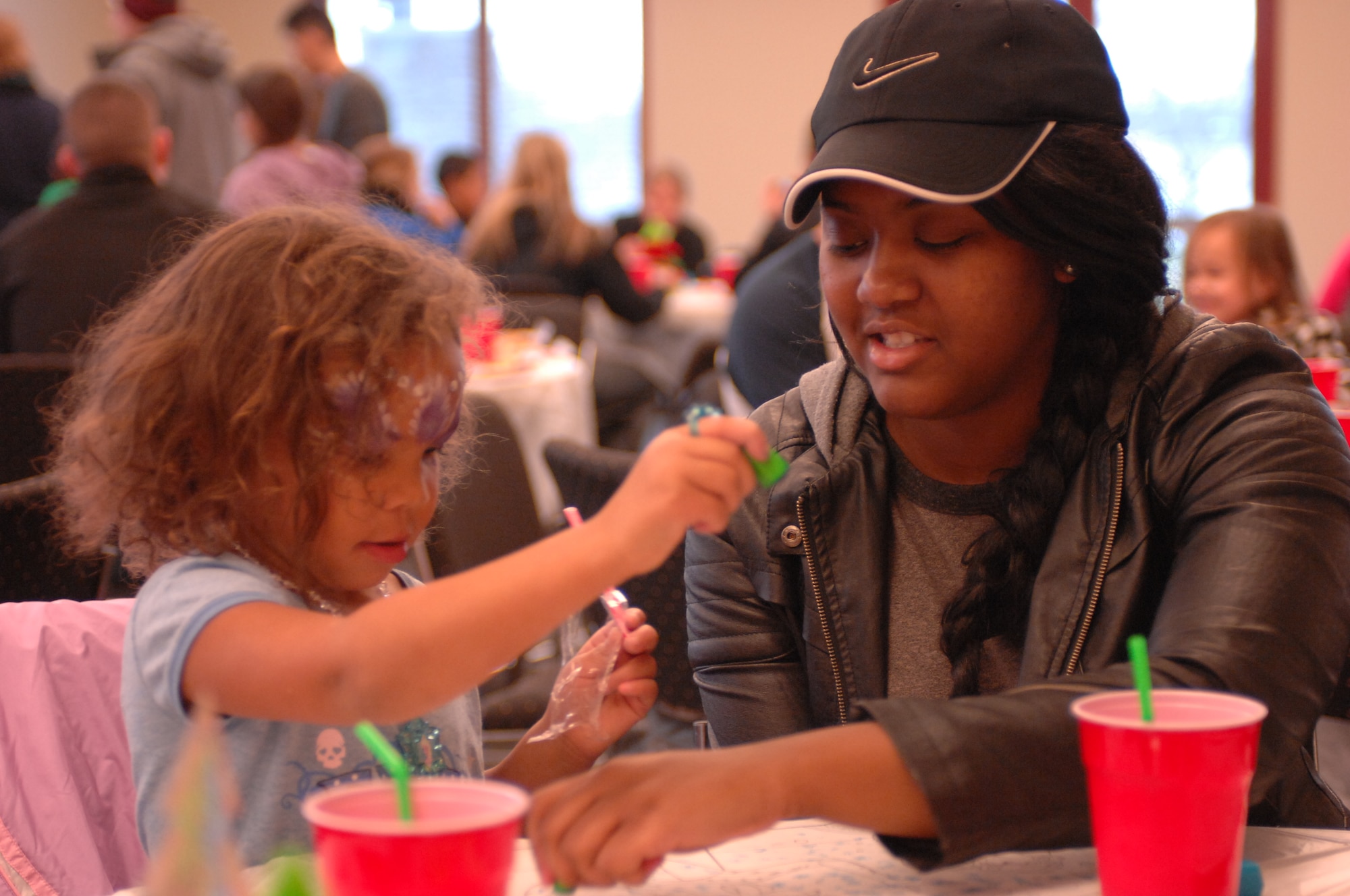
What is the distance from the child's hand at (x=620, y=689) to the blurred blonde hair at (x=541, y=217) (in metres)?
4.64

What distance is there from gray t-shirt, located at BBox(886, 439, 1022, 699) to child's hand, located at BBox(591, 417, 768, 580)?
53 centimetres

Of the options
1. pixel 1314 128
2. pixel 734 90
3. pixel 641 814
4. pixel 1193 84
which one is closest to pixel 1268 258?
pixel 641 814

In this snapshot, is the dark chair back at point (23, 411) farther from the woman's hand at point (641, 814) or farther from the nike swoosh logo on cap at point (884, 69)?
the woman's hand at point (641, 814)

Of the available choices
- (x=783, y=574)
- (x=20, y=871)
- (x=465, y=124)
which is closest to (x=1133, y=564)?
(x=783, y=574)

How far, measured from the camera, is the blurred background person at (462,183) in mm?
7582

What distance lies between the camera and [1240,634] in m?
0.97

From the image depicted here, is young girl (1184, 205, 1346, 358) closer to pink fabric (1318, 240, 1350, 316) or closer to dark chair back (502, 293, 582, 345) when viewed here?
pink fabric (1318, 240, 1350, 316)

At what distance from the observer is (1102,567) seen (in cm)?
121

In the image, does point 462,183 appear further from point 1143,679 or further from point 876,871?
point 1143,679

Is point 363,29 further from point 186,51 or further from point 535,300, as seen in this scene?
point 535,300

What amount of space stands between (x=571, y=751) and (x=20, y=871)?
0.51m

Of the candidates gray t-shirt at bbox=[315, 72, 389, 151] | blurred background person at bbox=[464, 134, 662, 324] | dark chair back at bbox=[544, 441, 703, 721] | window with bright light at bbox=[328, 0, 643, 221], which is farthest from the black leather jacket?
window with bright light at bbox=[328, 0, 643, 221]

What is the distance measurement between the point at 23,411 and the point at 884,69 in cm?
207

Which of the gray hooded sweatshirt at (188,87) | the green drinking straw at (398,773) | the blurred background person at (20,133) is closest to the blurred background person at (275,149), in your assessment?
the gray hooded sweatshirt at (188,87)
